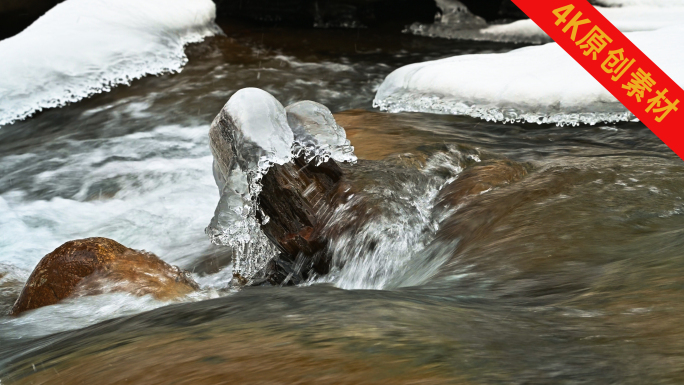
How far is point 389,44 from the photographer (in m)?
10.2

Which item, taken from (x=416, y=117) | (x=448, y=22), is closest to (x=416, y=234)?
(x=416, y=117)

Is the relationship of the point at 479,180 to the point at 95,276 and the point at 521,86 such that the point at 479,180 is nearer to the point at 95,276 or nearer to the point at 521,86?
the point at 95,276

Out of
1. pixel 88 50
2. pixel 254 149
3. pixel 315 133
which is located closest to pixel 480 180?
pixel 315 133

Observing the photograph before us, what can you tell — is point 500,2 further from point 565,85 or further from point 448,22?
point 565,85

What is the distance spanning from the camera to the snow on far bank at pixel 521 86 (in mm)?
5406

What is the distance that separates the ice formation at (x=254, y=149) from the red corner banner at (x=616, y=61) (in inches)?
45.6

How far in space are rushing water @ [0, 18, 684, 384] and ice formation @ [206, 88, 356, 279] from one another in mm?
265

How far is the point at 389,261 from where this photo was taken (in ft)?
10.4

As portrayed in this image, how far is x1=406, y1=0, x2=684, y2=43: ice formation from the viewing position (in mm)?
8555

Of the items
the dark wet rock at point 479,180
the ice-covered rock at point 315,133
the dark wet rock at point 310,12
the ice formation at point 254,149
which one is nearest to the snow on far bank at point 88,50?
the dark wet rock at point 310,12

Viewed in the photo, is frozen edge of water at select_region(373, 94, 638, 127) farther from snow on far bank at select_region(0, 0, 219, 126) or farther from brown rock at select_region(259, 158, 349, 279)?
snow on far bank at select_region(0, 0, 219, 126)

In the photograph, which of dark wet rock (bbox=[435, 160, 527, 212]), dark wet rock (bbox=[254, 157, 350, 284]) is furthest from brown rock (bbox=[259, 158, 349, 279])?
dark wet rock (bbox=[435, 160, 527, 212])

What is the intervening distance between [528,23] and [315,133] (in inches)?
298

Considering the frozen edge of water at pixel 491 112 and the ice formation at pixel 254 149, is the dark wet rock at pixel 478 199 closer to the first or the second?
the ice formation at pixel 254 149
